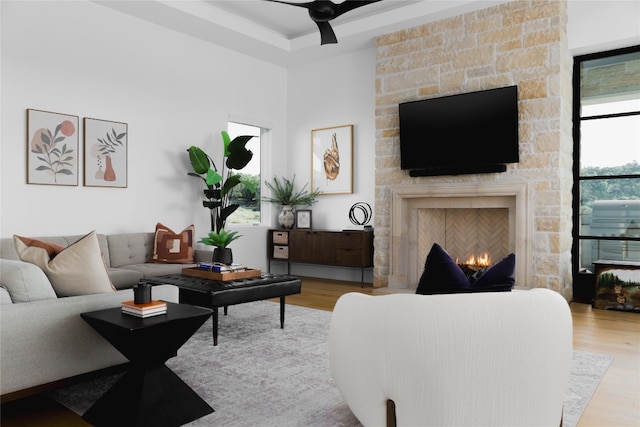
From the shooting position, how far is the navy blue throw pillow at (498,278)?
69.6 inches

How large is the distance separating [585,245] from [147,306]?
4.85 m

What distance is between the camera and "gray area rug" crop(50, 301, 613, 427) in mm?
2240

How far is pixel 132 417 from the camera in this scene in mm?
2076

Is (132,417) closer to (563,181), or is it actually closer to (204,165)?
(204,165)

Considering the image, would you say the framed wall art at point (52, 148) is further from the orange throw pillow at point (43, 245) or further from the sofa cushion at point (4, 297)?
the sofa cushion at point (4, 297)

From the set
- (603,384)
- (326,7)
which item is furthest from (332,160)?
(603,384)

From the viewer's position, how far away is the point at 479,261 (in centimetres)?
536

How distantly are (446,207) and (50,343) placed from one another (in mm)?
4304

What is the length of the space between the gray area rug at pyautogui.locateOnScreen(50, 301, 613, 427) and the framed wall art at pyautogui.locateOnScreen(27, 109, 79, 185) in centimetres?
224

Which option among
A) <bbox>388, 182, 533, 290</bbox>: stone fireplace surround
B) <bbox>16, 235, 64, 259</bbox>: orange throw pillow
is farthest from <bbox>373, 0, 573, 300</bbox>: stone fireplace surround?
<bbox>16, 235, 64, 259</bbox>: orange throw pillow

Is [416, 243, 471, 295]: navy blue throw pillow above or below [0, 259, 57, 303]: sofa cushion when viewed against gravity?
above

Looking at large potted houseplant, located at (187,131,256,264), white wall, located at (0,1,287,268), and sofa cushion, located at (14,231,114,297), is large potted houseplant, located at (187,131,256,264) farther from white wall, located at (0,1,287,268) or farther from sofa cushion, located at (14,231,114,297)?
sofa cushion, located at (14,231,114,297)

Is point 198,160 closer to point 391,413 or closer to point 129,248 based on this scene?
point 129,248

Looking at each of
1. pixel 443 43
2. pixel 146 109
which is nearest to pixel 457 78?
pixel 443 43
